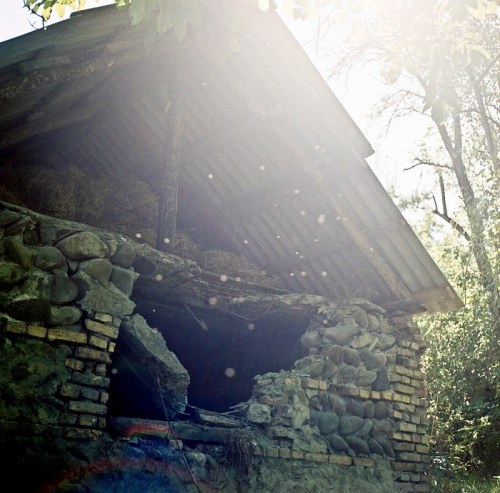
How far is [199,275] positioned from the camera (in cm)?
525

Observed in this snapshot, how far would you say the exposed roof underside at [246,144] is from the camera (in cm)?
535

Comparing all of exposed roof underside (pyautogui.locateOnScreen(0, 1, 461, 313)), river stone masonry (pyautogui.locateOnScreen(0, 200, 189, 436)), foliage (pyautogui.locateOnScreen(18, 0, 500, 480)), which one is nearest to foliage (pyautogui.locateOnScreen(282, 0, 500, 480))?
foliage (pyautogui.locateOnScreen(18, 0, 500, 480))

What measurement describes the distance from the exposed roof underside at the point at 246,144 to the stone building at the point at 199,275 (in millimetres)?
22

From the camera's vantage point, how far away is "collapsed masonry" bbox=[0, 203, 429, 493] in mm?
3979

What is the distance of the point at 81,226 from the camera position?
454 cm

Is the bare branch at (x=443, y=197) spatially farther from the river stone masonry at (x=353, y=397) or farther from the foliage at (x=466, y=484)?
the river stone masonry at (x=353, y=397)

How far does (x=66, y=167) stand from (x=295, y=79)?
2700 millimetres

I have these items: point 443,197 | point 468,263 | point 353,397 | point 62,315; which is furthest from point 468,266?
point 62,315

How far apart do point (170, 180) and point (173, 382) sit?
1884mm

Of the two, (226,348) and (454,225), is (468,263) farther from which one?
(226,348)

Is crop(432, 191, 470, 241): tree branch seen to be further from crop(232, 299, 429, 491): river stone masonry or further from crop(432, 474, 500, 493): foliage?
crop(232, 299, 429, 491): river stone masonry

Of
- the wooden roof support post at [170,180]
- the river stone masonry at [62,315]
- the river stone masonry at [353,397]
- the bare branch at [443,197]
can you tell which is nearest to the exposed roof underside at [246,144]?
the wooden roof support post at [170,180]

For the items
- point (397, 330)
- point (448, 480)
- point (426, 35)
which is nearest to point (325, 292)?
point (397, 330)

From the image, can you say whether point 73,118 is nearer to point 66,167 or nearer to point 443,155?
point 66,167
